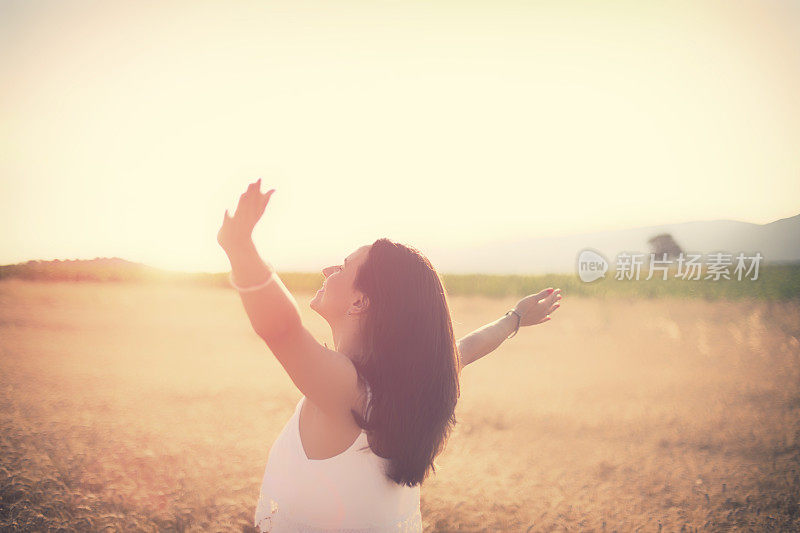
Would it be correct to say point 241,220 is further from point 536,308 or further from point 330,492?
point 536,308

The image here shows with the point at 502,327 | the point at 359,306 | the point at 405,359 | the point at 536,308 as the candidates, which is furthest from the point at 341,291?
the point at 536,308

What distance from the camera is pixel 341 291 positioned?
5.66ft

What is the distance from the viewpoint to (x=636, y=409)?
765cm

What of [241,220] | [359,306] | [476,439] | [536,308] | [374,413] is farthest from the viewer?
[476,439]

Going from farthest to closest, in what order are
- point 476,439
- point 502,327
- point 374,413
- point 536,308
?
point 476,439
point 536,308
point 502,327
point 374,413

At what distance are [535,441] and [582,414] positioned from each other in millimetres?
1653

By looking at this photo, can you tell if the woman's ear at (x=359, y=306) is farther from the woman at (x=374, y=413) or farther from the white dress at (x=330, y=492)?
the white dress at (x=330, y=492)

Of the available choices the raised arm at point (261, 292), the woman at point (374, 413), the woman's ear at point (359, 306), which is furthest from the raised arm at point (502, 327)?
the raised arm at point (261, 292)

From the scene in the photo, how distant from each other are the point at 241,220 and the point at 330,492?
1009 millimetres

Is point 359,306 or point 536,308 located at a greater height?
point 359,306

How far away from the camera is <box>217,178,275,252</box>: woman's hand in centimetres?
106

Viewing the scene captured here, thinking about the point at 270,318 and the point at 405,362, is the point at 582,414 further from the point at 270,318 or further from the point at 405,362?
the point at 270,318

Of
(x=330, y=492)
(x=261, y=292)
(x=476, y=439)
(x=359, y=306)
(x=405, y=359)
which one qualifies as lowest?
(x=476, y=439)

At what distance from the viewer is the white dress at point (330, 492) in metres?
1.55
